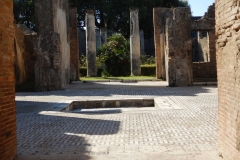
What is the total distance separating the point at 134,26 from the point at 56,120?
1994 cm

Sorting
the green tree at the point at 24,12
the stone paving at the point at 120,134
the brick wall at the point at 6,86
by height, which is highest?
the green tree at the point at 24,12

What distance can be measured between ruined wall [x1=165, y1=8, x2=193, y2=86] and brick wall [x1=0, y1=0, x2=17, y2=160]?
37.6ft

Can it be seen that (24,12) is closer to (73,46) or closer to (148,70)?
(73,46)

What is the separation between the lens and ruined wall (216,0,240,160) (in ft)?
9.73

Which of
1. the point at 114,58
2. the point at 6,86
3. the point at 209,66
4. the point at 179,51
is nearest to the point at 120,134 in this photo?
the point at 6,86

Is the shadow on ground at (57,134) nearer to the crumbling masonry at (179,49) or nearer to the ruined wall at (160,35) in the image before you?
the crumbling masonry at (179,49)

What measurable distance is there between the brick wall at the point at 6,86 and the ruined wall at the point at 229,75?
8.14ft

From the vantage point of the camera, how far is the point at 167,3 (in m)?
37.8

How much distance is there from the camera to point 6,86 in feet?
11.8

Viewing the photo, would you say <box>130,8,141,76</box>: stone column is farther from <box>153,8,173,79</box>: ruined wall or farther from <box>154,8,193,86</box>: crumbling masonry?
<box>154,8,193,86</box>: crumbling masonry

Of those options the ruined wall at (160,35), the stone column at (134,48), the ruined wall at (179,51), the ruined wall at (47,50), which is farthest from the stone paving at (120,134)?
the stone column at (134,48)

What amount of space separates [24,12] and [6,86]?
1292 inches

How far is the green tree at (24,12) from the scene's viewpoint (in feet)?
109

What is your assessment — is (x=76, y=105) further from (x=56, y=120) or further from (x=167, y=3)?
(x=167, y=3)
